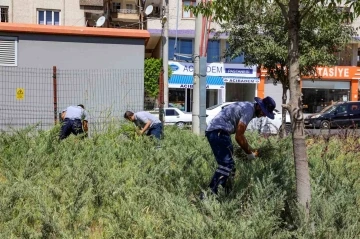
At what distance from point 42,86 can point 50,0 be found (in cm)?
2430

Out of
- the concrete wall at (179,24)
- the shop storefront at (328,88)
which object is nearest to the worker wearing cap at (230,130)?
the concrete wall at (179,24)

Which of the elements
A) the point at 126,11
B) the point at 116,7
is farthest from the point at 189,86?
the point at 116,7

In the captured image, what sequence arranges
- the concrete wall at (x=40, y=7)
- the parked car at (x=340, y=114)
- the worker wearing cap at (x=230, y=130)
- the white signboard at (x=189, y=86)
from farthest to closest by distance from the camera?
the concrete wall at (x=40, y=7), the white signboard at (x=189, y=86), the parked car at (x=340, y=114), the worker wearing cap at (x=230, y=130)

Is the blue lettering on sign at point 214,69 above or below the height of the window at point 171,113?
above

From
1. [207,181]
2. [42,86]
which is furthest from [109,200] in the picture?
[42,86]

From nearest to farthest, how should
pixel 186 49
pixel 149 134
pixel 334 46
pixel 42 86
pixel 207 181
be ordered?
pixel 207 181 < pixel 149 134 < pixel 42 86 < pixel 334 46 < pixel 186 49

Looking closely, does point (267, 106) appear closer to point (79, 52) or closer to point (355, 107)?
point (79, 52)

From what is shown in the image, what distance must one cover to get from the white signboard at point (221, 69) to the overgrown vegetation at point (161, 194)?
24.0 meters

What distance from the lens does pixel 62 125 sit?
Answer: 32.4ft

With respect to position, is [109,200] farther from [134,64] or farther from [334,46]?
[334,46]

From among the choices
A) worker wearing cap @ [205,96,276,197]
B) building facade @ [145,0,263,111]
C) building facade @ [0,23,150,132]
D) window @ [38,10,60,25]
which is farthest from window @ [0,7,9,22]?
worker wearing cap @ [205,96,276,197]

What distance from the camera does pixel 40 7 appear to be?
33656 mm

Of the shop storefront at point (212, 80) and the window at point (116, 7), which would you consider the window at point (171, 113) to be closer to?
the shop storefront at point (212, 80)

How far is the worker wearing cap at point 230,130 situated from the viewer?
18.4 ft
